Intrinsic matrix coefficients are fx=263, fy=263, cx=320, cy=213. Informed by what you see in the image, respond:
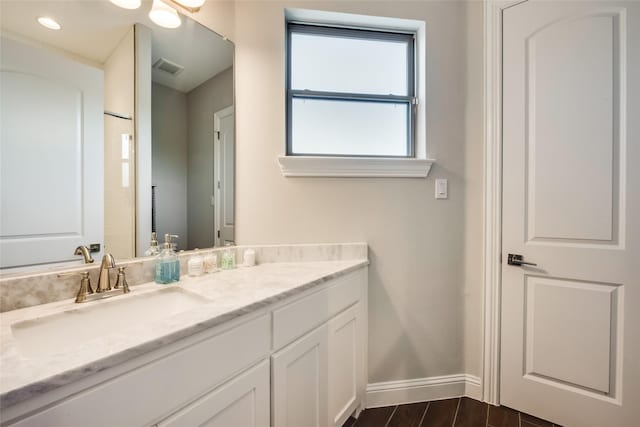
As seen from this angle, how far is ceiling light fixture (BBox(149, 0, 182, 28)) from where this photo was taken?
3.83ft

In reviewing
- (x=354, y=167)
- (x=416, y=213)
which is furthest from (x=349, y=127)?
(x=416, y=213)

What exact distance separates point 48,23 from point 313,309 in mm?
1384

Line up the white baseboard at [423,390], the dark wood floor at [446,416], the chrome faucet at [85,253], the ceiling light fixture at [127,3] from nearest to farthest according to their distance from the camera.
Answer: the chrome faucet at [85,253] < the ceiling light fixture at [127,3] < the dark wood floor at [446,416] < the white baseboard at [423,390]

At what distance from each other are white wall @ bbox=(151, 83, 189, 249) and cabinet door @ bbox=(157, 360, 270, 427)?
0.73 m

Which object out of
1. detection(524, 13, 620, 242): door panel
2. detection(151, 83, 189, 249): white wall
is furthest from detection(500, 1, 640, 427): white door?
detection(151, 83, 189, 249): white wall

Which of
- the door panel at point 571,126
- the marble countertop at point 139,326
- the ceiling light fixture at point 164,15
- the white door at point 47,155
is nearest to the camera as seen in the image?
the marble countertop at point 139,326

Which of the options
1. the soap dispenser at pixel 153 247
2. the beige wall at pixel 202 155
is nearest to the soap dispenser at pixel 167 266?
the soap dispenser at pixel 153 247

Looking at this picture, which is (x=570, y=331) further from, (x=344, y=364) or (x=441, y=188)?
(x=344, y=364)

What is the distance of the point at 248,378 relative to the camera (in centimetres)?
83

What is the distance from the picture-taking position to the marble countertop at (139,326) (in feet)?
1.56

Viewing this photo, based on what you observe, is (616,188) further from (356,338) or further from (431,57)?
(356,338)

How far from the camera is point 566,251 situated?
1360 mm

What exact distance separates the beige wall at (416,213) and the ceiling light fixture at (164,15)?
0.33m

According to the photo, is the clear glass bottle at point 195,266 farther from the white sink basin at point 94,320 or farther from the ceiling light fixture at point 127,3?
the ceiling light fixture at point 127,3
